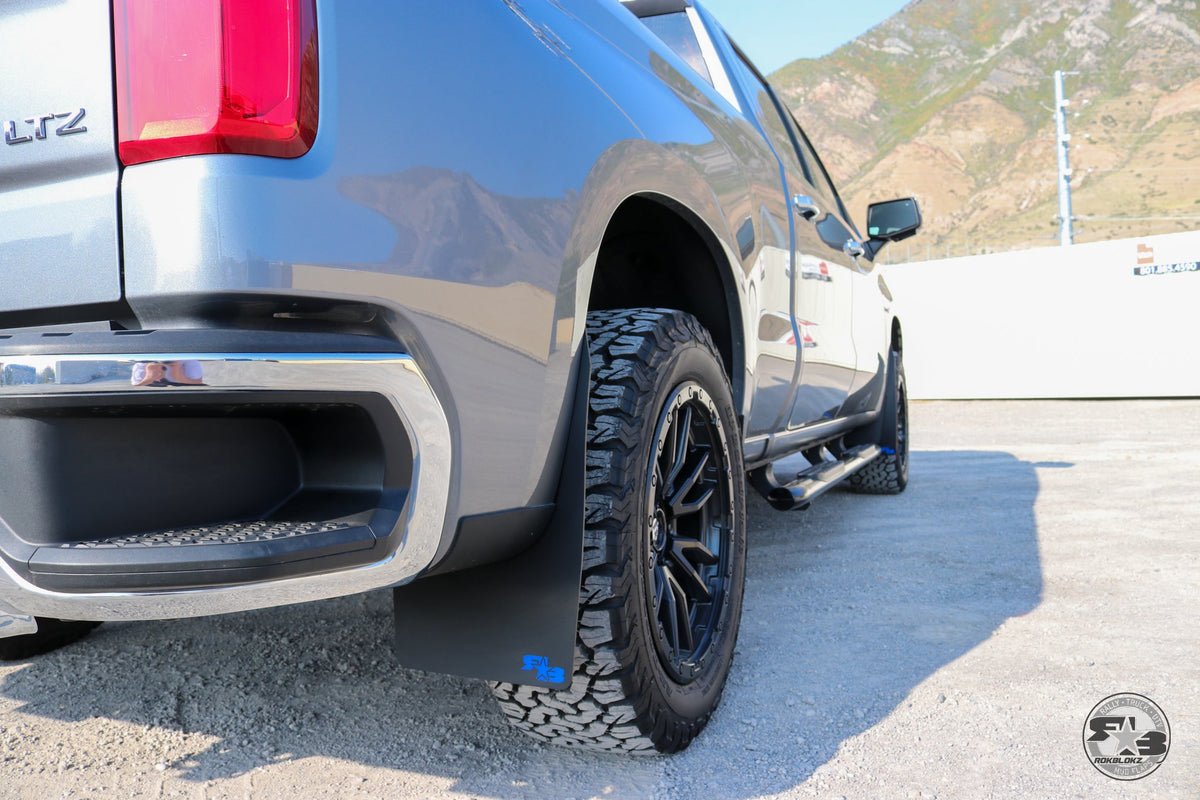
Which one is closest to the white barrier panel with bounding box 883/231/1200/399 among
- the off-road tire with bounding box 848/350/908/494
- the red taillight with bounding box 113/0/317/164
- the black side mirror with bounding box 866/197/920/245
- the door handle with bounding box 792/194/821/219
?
the off-road tire with bounding box 848/350/908/494

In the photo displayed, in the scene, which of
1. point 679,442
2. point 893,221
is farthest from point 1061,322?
point 679,442

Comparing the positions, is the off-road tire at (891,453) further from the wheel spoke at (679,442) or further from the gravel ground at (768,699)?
the wheel spoke at (679,442)

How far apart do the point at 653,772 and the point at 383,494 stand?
2.71ft

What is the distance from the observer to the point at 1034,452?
6.57 meters

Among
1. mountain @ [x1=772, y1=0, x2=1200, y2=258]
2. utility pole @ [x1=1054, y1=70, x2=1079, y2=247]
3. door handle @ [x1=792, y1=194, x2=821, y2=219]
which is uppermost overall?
mountain @ [x1=772, y1=0, x2=1200, y2=258]

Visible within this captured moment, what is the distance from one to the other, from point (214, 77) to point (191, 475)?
49 cm

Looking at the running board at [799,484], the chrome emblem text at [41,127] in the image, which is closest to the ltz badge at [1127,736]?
the running board at [799,484]

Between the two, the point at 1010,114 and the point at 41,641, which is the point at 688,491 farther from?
the point at 1010,114

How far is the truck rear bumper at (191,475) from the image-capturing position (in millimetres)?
1012

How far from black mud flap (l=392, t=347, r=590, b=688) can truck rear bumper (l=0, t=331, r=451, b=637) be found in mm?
280

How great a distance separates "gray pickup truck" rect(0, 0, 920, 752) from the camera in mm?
1049

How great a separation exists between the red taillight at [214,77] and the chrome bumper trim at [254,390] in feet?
0.83

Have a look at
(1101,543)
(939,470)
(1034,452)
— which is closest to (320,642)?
(1101,543)

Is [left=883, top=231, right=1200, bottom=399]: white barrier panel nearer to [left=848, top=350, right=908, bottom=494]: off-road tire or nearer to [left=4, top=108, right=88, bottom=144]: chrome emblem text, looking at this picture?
[left=848, top=350, right=908, bottom=494]: off-road tire
